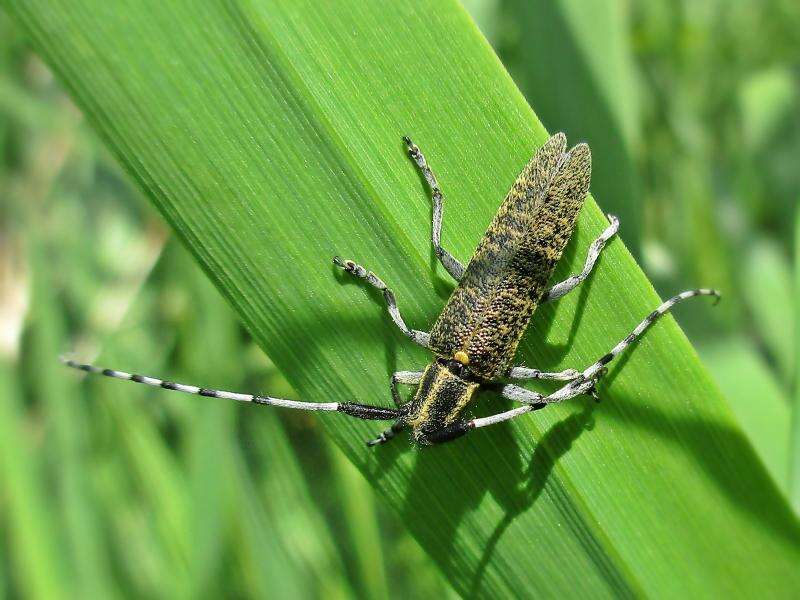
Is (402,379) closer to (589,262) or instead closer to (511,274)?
(511,274)

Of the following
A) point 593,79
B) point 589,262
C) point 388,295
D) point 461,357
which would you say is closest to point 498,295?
point 461,357

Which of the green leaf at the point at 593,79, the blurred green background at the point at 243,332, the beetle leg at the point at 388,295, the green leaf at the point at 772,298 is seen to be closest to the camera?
the beetle leg at the point at 388,295

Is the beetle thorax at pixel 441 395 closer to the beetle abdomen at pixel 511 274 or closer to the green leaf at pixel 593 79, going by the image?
the beetle abdomen at pixel 511 274

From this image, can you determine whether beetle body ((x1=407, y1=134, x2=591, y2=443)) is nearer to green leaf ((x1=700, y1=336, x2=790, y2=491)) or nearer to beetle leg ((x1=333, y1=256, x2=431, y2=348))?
beetle leg ((x1=333, y1=256, x2=431, y2=348))

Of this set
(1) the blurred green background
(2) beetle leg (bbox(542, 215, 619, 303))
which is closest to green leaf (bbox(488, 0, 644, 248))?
(1) the blurred green background

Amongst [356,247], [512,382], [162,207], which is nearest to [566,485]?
[512,382]

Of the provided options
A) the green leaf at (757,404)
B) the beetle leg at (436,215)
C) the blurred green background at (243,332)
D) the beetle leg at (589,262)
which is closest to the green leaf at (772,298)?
the blurred green background at (243,332)
